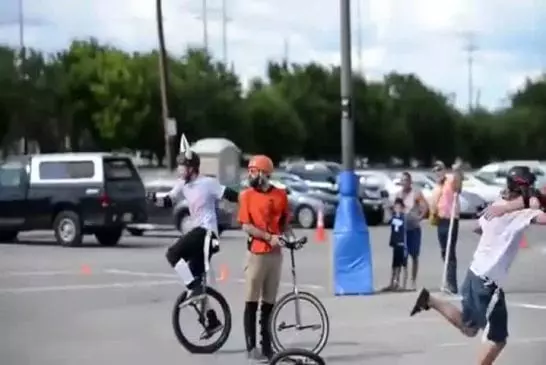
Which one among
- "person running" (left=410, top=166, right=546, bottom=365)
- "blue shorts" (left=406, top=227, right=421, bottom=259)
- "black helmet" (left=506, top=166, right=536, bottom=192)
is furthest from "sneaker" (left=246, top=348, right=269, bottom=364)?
"blue shorts" (left=406, top=227, right=421, bottom=259)

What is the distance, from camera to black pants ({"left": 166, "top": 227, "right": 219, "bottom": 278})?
13.1 meters

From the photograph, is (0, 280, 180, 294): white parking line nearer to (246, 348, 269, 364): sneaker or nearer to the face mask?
(246, 348, 269, 364): sneaker

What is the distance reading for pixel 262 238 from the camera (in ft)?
39.9

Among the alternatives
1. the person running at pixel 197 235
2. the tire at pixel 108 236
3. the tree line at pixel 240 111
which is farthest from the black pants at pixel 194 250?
the tree line at pixel 240 111

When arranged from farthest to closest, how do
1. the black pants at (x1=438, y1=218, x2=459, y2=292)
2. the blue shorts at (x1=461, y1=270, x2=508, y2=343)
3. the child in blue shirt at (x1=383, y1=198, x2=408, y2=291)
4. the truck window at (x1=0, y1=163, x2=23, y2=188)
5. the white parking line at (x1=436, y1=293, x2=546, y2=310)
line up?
the truck window at (x1=0, y1=163, x2=23, y2=188)
the child in blue shirt at (x1=383, y1=198, x2=408, y2=291)
the black pants at (x1=438, y1=218, x2=459, y2=292)
the white parking line at (x1=436, y1=293, x2=546, y2=310)
the blue shorts at (x1=461, y1=270, x2=508, y2=343)

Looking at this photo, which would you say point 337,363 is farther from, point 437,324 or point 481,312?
point 437,324

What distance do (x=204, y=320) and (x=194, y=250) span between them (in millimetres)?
660

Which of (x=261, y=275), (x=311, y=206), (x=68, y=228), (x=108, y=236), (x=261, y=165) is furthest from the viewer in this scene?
(x=311, y=206)

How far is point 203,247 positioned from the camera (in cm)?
1310

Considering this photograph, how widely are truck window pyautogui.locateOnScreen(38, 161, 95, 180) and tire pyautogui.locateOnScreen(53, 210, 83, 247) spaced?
2.54 feet

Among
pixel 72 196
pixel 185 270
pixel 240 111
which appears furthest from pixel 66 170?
pixel 240 111

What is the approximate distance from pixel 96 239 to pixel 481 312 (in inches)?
869

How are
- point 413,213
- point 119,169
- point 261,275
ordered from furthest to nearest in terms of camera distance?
point 119,169 → point 413,213 → point 261,275

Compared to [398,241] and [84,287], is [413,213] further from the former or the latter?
[84,287]
